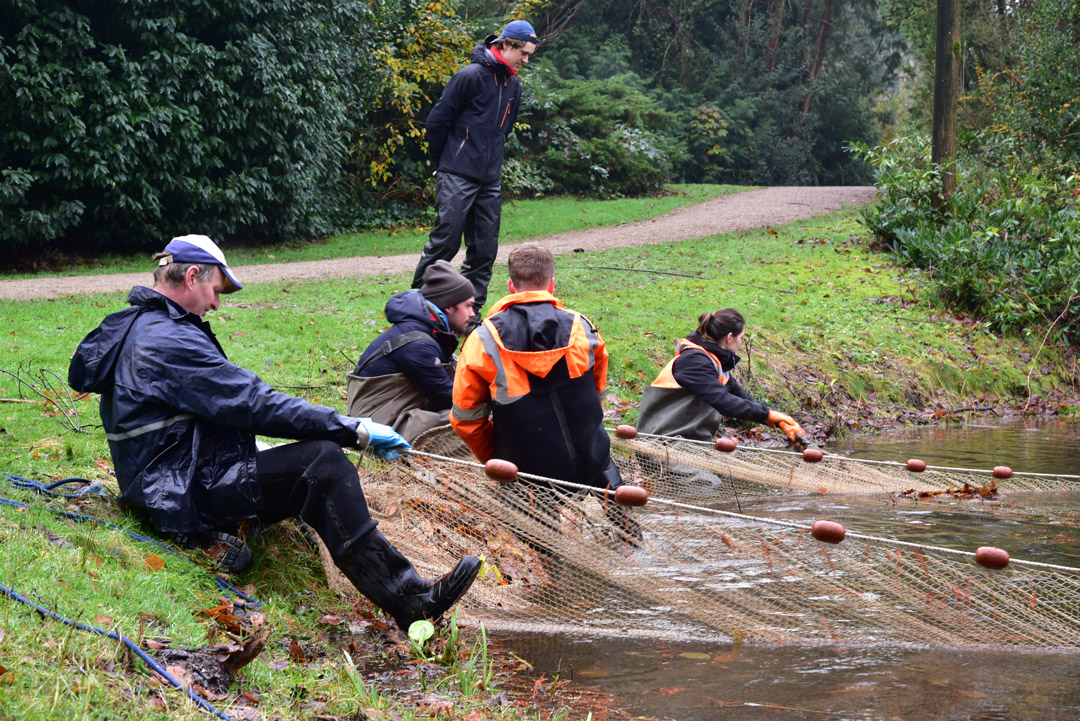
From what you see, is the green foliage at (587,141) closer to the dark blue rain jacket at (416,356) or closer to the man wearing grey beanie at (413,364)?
the man wearing grey beanie at (413,364)

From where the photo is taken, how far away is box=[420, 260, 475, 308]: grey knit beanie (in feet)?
19.9

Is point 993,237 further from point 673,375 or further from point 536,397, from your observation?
point 536,397

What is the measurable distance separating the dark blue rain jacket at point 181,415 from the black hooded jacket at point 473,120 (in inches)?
176

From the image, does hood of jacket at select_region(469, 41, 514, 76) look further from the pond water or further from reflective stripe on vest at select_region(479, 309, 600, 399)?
the pond water

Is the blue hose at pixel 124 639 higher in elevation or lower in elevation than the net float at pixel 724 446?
higher

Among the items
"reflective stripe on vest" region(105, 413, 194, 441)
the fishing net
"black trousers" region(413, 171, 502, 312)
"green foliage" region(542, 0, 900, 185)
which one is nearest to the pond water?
the fishing net

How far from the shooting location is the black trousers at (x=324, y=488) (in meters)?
3.96

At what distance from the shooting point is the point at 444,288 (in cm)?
606

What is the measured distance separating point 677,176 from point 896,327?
66.8 ft

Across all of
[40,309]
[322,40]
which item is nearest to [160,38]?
[322,40]

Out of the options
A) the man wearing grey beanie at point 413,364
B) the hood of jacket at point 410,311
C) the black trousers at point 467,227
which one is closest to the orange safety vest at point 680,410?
the black trousers at point 467,227

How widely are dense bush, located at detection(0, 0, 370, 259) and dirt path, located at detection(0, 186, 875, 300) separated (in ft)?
5.28

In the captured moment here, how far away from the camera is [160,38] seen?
14.8m

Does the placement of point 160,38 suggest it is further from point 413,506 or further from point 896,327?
point 413,506
